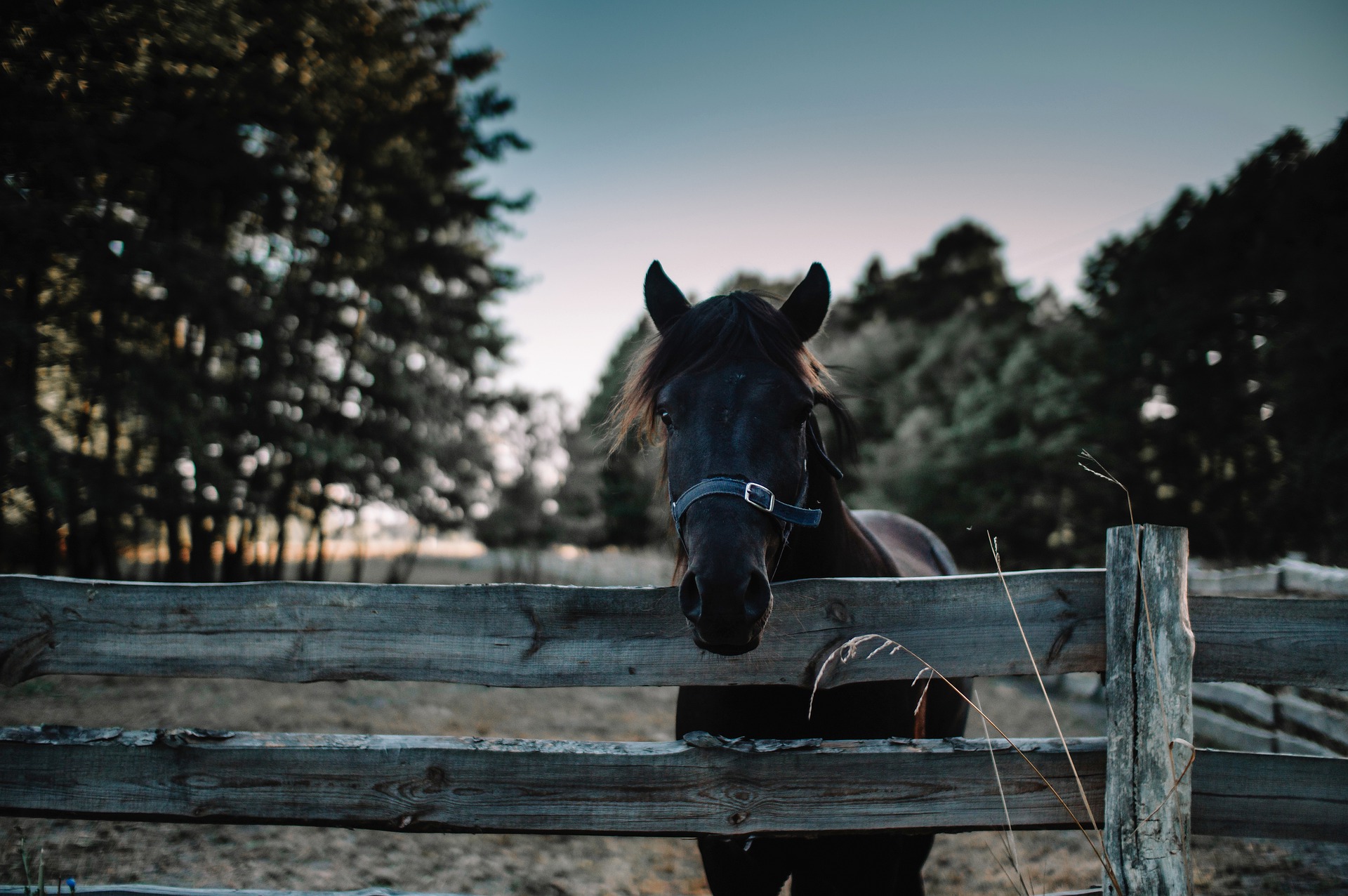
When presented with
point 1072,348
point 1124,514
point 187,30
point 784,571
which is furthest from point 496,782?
point 1072,348

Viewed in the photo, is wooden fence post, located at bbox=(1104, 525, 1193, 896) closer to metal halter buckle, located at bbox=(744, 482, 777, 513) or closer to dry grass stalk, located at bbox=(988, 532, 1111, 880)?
dry grass stalk, located at bbox=(988, 532, 1111, 880)

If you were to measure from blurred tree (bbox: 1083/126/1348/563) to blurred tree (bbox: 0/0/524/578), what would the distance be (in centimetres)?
1760

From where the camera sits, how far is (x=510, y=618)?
191cm

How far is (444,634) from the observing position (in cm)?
190

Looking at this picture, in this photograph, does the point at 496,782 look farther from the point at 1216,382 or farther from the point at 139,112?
the point at 1216,382

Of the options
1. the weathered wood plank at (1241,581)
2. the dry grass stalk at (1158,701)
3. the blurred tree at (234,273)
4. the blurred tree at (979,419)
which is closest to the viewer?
the dry grass stalk at (1158,701)

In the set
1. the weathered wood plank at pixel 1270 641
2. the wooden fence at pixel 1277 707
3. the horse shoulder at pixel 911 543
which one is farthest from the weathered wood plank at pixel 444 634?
the wooden fence at pixel 1277 707

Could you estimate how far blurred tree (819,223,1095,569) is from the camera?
2009 cm

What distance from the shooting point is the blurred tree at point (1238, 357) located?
45.0ft

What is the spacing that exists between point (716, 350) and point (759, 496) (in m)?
0.54

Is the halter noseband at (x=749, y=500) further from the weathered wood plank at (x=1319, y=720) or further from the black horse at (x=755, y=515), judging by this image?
the weathered wood plank at (x=1319, y=720)

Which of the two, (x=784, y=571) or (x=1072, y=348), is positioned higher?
(x=1072, y=348)

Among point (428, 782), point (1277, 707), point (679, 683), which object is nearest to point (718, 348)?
point (679, 683)

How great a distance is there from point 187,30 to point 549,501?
41.4ft
